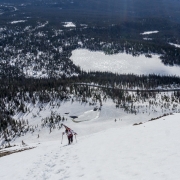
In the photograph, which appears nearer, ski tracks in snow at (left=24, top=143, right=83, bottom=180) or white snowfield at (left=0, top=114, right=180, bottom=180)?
white snowfield at (left=0, top=114, right=180, bottom=180)

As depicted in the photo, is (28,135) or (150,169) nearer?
(150,169)

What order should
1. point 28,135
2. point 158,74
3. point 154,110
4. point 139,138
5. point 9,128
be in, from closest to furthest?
point 139,138
point 28,135
point 9,128
point 154,110
point 158,74

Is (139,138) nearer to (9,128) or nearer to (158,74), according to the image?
(9,128)

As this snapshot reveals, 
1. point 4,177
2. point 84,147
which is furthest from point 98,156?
point 4,177

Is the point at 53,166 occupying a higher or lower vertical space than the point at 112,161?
lower

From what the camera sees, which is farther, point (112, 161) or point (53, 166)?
point (53, 166)

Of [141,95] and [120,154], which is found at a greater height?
[120,154]

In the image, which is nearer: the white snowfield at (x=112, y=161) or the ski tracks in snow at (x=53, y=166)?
the white snowfield at (x=112, y=161)

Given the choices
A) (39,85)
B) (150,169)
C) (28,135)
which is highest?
(150,169)
